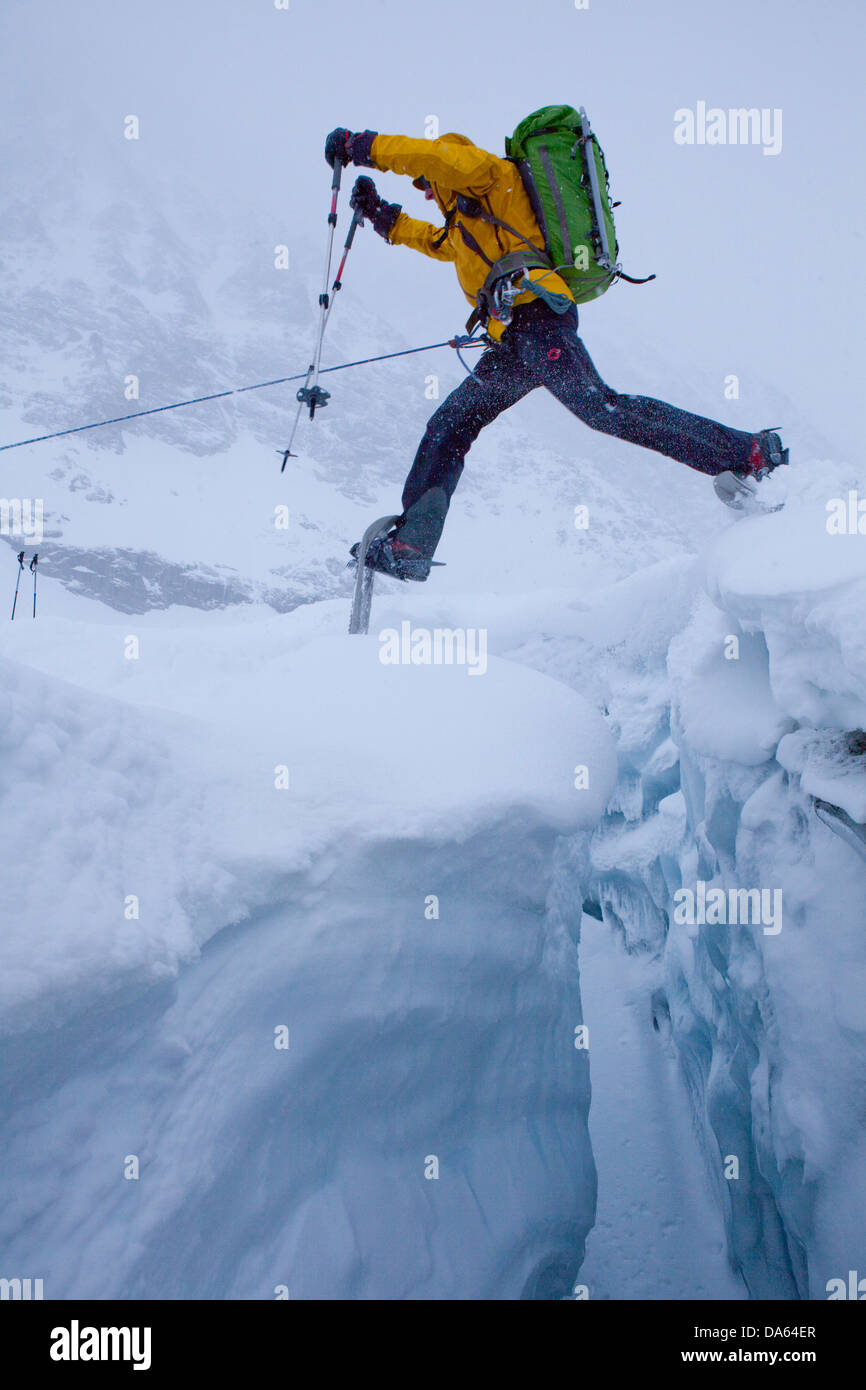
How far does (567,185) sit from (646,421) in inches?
39.9

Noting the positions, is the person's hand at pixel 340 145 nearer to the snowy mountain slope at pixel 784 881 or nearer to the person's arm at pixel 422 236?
the person's arm at pixel 422 236

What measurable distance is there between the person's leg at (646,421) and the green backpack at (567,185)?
34 centimetres

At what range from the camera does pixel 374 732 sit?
8.18ft

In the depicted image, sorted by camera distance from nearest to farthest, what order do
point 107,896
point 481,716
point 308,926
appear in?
1. point 107,896
2. point 308,926
3. point 481,716

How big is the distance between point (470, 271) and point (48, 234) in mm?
118005

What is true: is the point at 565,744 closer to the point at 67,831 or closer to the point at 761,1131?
the point at 67,831

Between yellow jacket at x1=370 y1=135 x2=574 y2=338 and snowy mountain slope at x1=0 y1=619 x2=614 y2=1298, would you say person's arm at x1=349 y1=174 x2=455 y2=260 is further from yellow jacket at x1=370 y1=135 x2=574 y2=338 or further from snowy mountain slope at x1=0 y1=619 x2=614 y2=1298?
snowy mountain slope at x1=0 y1=619 x2=614 y2=1298

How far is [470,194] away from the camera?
2848 mm

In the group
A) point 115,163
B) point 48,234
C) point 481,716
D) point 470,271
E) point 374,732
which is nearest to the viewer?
point 374,732

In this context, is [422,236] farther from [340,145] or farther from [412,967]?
[412,967]

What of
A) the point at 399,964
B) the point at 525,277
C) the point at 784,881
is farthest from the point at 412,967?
the point at 525,277

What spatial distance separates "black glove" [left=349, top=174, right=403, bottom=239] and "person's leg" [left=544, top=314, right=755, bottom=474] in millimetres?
1047

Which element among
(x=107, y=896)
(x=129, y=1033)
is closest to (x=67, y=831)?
(x=107, y=896)

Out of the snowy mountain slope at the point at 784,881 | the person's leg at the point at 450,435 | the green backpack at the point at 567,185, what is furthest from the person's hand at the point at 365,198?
the snowy mountain slope at the point at 784,881
